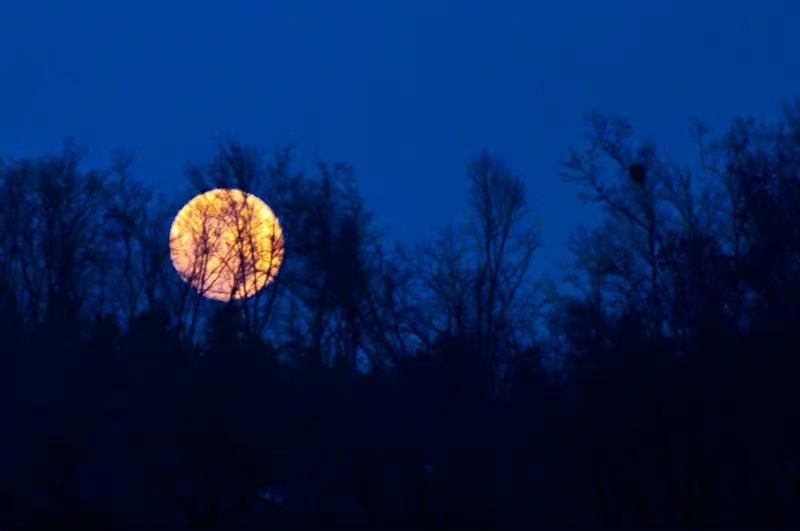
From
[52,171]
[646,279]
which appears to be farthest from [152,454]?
[52,171]

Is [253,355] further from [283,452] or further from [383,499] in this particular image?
[383,499]

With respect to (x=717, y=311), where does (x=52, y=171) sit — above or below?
above

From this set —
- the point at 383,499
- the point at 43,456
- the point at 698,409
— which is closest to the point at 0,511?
the point at 43,456

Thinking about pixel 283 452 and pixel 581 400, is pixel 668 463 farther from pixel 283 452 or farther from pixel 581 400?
pixel 283 452

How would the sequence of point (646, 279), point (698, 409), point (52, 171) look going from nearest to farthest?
1. point (698, 409)
2. point (646, 279)
3. point (52, 171)

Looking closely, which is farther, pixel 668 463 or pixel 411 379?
pixel 411 379

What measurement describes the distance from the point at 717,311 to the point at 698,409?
181cm

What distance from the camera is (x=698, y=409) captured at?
74.6 ft

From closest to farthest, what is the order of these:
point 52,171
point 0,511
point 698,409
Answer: point 698,409 → point 0,511 → point 52,171

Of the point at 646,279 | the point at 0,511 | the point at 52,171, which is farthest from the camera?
the point at 52,171

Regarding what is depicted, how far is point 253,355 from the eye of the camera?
24.2 meters

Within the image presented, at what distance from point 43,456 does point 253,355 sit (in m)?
4.52

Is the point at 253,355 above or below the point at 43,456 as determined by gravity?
above

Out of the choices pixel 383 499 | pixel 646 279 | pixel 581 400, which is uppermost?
pixel 646 279
